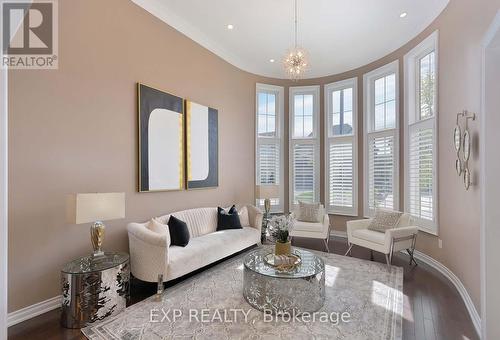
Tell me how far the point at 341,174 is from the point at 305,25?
328 cm

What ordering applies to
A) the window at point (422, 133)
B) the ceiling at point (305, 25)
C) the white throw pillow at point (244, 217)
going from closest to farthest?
the ceiling at point (305, 25) < the window at point (422, 133) < the white throw pillow at point (244, 217)

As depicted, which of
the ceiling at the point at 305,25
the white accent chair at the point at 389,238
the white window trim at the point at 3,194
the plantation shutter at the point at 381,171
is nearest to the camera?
the white window trim at the point at 3,194

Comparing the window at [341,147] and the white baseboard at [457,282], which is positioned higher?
the window at [341,147]

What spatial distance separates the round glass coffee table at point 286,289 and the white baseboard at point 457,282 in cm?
147

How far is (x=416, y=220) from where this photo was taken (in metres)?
4.33

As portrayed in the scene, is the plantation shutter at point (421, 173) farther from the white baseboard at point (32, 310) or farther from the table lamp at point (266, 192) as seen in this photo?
the white baseboard at point (32, 310)

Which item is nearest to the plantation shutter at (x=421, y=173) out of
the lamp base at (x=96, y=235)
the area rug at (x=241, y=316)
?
the area rug at (x=241, y=316)

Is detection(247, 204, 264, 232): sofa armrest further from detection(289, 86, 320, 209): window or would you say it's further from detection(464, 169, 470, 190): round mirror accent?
detection(464, 169, 470, 190): round mirror accent

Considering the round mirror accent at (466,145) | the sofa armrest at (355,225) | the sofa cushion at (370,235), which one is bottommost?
the sofa cushion at (370,235)

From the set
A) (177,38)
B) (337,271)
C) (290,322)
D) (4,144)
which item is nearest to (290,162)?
(337,271)

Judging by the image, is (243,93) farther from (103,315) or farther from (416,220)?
(103,315)

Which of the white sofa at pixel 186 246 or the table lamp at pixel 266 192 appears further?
the table lamp at pixel 266 192

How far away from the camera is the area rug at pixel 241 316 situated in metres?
2.27

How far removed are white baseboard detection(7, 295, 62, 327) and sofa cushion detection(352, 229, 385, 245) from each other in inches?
170
